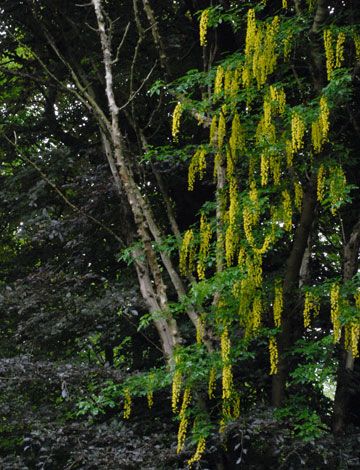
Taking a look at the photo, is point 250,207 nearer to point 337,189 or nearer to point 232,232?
point 232,232

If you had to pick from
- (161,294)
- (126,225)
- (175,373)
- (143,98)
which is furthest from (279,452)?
(143,98)

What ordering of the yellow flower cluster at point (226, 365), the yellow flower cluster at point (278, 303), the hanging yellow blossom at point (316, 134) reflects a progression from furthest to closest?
the yellow flower cluster at point (278, 303), the hanging yellow blossom at point (316, 134), the yellow flower cluster at point (226, 365)

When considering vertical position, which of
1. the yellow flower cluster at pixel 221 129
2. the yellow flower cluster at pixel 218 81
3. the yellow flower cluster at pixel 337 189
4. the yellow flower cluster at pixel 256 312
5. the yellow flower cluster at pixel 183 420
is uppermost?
the yellow flower cluster at pixel 218 81

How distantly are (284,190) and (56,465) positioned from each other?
4021 mm

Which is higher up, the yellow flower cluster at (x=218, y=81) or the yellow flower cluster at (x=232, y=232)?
the yellow flower cluster at (x=218, y=81)

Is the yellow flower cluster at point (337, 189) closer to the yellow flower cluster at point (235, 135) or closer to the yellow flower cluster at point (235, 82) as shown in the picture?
the yellow flower cluster at point (235, 135)

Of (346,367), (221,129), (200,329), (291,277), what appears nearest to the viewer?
(221,129)

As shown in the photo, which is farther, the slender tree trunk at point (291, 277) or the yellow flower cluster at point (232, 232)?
the slender tree trunk at point (291, 277)

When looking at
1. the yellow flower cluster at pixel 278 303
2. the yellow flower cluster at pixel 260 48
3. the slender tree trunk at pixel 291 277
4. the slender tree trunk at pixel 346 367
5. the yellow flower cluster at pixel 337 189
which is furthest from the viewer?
the slender tree trunk at pixel 346 367

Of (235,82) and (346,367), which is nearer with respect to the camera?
(235,82)

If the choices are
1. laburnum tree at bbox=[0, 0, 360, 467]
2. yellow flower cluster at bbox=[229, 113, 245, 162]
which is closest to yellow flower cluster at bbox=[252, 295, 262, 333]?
laburnum tree at bbox=[0, 0, 360, 467]

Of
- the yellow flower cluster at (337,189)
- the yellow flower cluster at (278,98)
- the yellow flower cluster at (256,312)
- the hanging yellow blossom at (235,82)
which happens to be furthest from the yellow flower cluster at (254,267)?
the hanging yellow blossom at (235,82)

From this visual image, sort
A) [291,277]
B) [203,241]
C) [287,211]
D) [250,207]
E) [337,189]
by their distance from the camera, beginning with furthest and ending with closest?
[291,277] < [203,241] < [287,211] < [250,207] < [337,189]

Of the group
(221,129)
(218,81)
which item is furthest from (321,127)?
(218,81)
